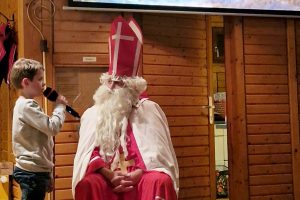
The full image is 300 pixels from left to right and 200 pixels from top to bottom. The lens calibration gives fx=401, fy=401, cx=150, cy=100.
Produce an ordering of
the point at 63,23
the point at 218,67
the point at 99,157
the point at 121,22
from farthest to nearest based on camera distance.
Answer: the point at 218,67 → the point at 63,23 → the point at 121,22 → the point at 99,157

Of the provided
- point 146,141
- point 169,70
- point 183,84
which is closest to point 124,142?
point 146,141

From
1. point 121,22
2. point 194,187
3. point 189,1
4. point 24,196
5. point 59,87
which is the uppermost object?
point 189,1

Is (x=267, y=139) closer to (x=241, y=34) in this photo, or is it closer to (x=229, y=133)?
(x=229, y=133)

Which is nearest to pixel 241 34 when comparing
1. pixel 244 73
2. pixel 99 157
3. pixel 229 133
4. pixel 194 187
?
pixel 244 73

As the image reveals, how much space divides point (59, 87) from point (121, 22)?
1315 mm

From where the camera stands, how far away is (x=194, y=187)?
4.12 m

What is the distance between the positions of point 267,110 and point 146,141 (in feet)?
6.77

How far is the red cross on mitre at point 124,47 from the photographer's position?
238cm

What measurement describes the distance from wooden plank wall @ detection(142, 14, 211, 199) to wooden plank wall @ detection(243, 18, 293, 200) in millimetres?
527

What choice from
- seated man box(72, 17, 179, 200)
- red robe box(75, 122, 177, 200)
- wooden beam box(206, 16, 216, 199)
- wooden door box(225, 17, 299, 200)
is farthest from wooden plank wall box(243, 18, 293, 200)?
red robe box(75, 122, 177, 200)

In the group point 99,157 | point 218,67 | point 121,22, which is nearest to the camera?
point 99,157

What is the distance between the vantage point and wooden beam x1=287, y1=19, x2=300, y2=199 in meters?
3.97

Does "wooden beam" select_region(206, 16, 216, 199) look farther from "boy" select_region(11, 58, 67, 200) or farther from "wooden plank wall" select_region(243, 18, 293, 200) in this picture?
"boy" select_region(11, 58, 67, 200)

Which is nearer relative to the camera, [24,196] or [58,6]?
[24,196]
